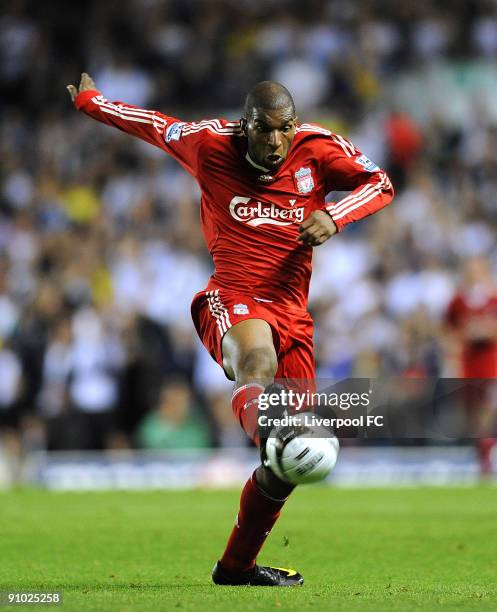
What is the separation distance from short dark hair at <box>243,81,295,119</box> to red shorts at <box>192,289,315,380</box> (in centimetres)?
104

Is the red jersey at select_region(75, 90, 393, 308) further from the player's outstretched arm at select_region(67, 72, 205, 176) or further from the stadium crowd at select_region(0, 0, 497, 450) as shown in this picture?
the stadium crowd at select_region(0, 0, 497, 450)

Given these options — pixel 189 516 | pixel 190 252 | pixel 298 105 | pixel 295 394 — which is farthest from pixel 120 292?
pixel 295 394

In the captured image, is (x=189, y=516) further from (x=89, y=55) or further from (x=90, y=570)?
(x=89, y=55)

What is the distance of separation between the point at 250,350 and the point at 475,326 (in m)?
8.40

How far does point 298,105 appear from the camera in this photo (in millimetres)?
18484

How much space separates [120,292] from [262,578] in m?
10.5

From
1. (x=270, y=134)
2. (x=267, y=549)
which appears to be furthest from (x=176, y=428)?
(x=270, y=134)

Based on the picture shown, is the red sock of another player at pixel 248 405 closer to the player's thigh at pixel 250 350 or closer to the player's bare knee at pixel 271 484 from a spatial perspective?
the player's thigh at pixel 250 350

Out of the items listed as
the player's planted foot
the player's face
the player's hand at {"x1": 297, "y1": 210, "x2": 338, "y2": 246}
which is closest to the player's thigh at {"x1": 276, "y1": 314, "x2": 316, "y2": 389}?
the player's hand at {"x1": 297, "y1": 210, "x2": 338, "y2": 246}

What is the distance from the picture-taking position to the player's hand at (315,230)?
638 centimetres

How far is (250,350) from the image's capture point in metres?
6.48

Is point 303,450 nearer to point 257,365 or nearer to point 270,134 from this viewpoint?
point 257,365

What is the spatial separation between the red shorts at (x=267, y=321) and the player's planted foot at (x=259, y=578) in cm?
108
